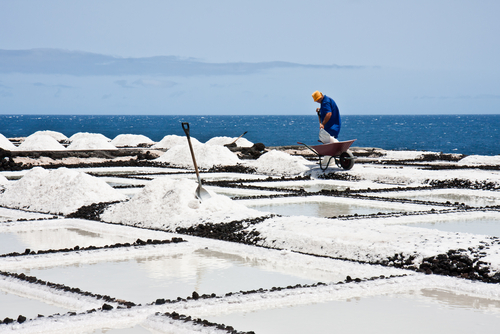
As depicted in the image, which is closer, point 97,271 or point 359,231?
point 97,271

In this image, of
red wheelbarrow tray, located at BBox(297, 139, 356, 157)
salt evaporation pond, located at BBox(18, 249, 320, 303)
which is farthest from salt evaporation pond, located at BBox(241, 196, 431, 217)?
red wheelbarrow tray, located at BBox(297, 139, 356, 157)

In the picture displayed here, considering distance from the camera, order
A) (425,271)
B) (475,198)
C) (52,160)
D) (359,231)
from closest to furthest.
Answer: (425,271)
(359,231)
(475,198)
(52,160)

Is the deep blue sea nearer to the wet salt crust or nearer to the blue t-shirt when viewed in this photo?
the blue t-shirt

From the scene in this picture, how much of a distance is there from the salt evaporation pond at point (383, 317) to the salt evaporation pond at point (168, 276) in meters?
0.66

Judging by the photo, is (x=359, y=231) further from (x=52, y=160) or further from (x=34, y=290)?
(x=52, y=160)

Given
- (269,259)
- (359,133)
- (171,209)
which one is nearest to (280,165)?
(171,209)

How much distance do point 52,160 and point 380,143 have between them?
40.5m

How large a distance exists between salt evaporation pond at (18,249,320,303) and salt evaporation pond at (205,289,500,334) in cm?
66

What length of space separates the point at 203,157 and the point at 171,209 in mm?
10649

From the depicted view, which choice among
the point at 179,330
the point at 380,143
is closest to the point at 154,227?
the point at 179,330

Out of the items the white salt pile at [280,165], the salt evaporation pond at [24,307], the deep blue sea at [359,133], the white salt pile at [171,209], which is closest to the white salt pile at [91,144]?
the white salt pile at [280,165]

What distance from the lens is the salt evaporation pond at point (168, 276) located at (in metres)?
4.91

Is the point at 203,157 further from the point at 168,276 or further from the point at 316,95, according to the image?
the point at 168,276

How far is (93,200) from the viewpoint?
9773 mm
